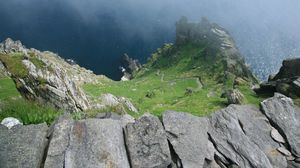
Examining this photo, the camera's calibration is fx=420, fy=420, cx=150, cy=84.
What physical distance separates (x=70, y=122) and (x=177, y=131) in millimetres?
5174

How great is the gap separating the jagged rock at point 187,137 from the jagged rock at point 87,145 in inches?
101

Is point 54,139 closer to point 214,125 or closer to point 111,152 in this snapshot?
point 111,152

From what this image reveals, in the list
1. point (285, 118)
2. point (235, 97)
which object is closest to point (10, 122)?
point (285, 118)

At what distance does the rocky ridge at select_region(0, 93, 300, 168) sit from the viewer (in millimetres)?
17703

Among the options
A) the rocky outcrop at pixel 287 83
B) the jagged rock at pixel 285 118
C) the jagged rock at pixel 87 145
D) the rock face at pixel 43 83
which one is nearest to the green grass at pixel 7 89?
the rock face at pixel 43 83

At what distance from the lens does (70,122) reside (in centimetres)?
1909

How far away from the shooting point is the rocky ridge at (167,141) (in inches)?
697

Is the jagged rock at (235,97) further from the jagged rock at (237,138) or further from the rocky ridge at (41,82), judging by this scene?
the rocky ridge at (41,82)

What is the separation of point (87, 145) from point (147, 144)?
109 inches

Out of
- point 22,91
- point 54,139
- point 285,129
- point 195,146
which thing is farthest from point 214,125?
point 22,91

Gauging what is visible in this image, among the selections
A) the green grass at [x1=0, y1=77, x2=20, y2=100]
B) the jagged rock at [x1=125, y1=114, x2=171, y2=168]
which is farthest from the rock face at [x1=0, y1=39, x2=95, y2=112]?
the jagged rock at [x1=125, y1=114, x2=171, y2=168]

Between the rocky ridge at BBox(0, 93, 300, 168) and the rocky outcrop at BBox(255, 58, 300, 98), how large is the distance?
6639 mm

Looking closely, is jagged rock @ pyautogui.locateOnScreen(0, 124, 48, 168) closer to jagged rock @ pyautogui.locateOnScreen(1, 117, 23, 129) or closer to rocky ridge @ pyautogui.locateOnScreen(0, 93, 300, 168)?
rocky ridge @ pyautogui.locateOnScreen(0, 93, 300, 168)

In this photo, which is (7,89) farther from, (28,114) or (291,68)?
(291,68)
